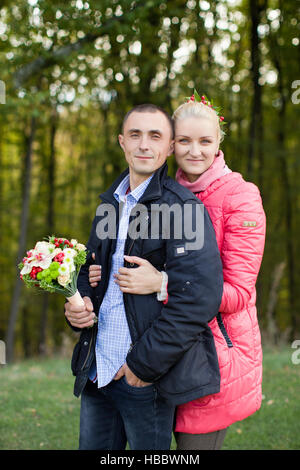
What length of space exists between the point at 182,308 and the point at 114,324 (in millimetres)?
476

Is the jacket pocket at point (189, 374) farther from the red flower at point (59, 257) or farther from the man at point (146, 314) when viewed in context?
the red flower at point (59, 257)

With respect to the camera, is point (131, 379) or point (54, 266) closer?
point (54, 266)

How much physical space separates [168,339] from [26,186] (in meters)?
9.23

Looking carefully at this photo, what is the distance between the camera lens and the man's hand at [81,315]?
7.31ft

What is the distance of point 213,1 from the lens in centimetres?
889

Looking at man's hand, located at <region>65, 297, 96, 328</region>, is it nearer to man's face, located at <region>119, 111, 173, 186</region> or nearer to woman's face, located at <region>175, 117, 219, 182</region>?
man's face, located at <region>119, 111, 173, 186</region>

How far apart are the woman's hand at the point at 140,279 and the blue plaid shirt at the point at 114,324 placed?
165 millimetres

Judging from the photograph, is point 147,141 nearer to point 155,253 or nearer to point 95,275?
point 155,253

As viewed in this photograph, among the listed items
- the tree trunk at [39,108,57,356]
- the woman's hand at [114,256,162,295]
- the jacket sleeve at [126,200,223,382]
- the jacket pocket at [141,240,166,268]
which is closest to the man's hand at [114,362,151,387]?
the jacket sleeve at [126,200,223,382]

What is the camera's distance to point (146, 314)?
215 cm

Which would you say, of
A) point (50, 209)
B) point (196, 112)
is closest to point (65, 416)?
point (196, 112)

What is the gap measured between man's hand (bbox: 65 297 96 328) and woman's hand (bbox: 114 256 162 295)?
0.25 metres

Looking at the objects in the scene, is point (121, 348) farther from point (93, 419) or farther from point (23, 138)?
point (23, 138)
